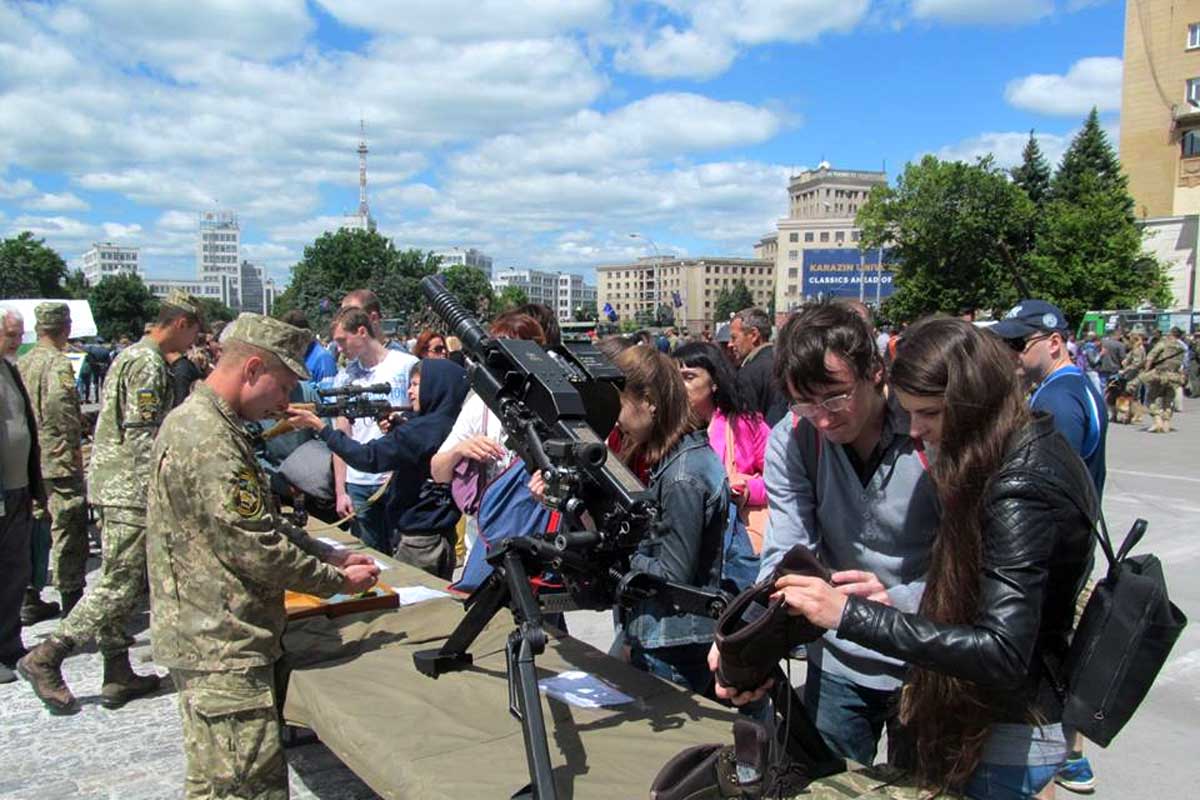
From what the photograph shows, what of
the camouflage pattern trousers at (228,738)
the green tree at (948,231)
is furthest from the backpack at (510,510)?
the green tree at (948,231)

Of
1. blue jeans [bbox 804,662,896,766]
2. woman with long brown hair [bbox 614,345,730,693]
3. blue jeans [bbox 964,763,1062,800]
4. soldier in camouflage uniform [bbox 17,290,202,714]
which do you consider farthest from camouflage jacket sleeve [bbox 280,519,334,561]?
blue jeans [bbox 964,763,1062,800]

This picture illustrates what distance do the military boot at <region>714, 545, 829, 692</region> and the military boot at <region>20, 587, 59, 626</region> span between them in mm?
6244

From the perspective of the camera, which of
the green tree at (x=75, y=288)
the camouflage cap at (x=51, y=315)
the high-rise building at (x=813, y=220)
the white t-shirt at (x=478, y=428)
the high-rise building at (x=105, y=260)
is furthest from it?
the high-rise building at (x=105, y=260)

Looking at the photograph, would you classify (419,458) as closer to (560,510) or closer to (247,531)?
(247,531)

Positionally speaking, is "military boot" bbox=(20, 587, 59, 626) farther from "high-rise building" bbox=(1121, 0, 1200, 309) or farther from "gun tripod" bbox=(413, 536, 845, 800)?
"high-rise building" bbox=(1121, 0, 1200, 309)

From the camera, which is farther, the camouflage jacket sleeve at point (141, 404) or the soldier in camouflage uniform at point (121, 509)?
the camouflage jacket sleeve at point (141, 404)

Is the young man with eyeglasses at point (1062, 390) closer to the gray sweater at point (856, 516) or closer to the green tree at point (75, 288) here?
the gray sweater at point (856, 516)

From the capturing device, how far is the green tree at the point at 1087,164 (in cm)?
4869

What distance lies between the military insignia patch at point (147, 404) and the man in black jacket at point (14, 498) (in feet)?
2.99

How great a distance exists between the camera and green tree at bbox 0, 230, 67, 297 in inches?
2544

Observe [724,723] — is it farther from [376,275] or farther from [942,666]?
[376,275]

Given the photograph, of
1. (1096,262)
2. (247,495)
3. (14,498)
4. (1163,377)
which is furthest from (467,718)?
(1096,262)

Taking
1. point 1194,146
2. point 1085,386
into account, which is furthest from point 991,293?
point 1085,386

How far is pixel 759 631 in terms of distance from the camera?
1.63 m
